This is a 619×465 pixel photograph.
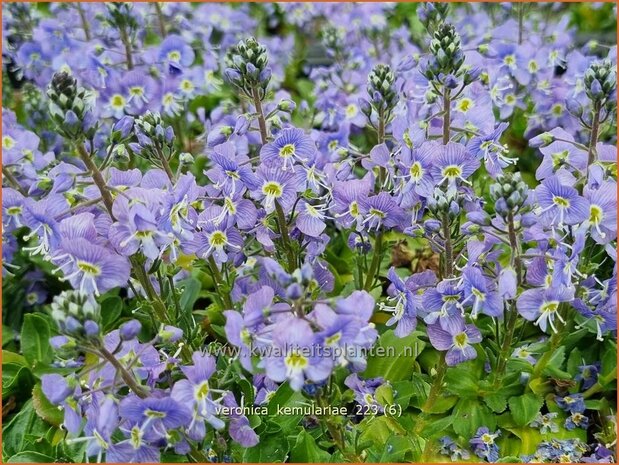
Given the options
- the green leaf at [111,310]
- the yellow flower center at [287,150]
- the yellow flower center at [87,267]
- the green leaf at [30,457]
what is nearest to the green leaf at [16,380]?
the green leaf at [111,310]

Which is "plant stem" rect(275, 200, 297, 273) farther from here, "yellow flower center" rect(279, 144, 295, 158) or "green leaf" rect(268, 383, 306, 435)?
"green leaf" rect(268, 383, 306, 435)

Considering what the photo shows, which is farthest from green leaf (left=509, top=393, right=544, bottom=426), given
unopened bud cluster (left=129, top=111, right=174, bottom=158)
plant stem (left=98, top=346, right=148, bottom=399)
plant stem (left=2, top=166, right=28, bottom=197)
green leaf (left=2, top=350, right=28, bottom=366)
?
plant stem (left=2, top=166, right=28, bottom=197)

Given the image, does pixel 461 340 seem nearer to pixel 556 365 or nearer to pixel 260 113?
pixel 556 365

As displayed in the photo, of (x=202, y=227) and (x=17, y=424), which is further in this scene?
(x=17, y=424)

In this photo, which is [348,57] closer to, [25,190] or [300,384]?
[25,190]

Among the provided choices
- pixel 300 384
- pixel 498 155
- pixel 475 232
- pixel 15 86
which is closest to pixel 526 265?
pixel 475 232

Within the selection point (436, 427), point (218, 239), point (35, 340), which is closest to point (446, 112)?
point (218, 239)
